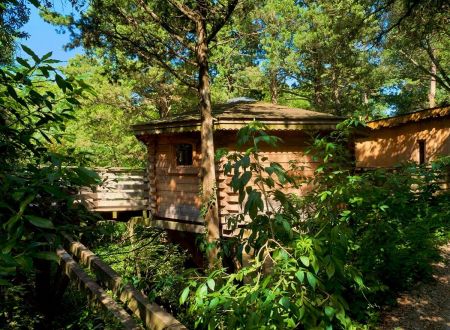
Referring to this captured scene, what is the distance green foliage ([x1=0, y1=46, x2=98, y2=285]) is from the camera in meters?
1.45

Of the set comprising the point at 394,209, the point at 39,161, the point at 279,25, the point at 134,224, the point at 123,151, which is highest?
the point at 279,25

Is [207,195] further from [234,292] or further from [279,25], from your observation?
[279,25]

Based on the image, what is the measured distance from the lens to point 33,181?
5.61 feet

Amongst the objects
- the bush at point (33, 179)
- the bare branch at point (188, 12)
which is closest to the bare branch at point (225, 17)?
the bare branch at point (188, 12)

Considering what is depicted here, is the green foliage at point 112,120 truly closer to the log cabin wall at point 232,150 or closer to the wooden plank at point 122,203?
the wooden plank at point 122,203

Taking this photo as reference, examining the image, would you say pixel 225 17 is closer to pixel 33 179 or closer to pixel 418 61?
pixel 33 179

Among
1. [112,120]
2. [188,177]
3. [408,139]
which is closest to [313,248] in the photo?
[188,177]

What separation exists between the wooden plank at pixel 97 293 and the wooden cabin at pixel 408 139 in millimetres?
14544

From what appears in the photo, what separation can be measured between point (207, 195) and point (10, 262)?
8579mm

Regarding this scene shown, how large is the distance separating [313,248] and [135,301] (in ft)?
4.01

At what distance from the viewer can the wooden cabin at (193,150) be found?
38.4 feet

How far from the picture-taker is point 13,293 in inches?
155

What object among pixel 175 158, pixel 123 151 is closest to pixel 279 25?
pixel 123 151

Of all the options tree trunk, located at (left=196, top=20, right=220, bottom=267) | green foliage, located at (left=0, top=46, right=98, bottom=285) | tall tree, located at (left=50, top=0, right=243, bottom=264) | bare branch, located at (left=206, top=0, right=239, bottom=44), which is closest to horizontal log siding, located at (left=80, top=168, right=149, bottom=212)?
tall tree, located at (left=50, top=0, right=243, bottom=264)
